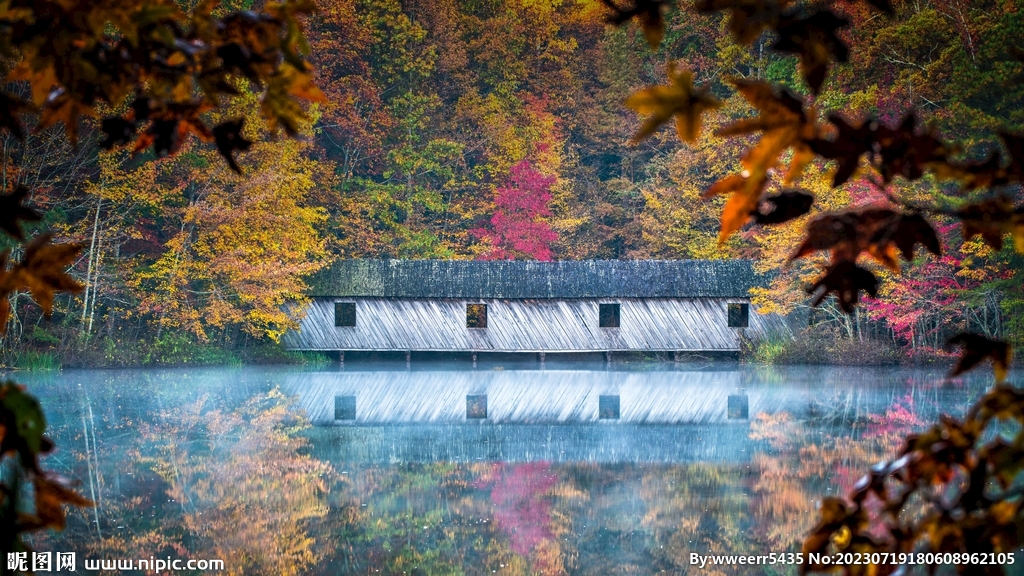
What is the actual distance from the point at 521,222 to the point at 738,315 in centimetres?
949

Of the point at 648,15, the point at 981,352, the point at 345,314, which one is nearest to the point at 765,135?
the point at 648,15

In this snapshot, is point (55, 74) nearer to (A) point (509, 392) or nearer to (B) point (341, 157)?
(A) point (509, 392)

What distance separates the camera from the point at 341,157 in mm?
42688

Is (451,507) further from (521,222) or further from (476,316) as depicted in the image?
(521,222)

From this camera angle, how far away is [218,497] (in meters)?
12.7

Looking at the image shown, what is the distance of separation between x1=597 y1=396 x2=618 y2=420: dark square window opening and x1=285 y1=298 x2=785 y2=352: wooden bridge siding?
37.4 ft

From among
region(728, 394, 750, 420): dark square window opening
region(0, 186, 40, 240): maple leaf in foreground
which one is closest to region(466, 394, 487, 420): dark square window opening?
region(728, 394, 750, 420): dark square window opening

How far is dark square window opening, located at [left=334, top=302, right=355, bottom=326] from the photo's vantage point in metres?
36.8

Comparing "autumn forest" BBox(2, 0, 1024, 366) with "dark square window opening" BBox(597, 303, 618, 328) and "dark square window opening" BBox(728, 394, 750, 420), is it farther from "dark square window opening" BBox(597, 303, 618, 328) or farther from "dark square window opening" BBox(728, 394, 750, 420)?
"dark square window opening" BBox(728, 394, 750, 420)

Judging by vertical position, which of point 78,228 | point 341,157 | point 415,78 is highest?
point 415,78

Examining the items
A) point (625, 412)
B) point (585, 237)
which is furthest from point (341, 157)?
point (625, 412)

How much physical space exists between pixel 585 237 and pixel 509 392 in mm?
19480

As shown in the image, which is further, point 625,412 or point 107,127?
point 625,412

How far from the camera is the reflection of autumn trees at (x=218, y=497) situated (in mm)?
10156
